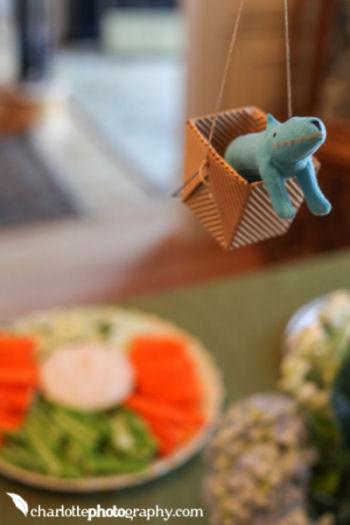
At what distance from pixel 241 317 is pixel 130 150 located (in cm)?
304

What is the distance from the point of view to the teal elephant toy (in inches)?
15.8

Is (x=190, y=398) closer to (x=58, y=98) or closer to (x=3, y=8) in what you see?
(x=58, y=98)

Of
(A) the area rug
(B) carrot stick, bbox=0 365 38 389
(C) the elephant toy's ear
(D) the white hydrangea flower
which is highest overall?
(C) the elephant toy's ear

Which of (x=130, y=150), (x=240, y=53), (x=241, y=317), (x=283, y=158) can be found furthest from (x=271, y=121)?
(x=130, y=150)

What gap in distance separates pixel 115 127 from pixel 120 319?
3.47 meters

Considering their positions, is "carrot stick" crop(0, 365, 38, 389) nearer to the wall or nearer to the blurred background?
the blurred background

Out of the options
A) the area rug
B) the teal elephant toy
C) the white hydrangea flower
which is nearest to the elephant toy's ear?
the teal elephant toy

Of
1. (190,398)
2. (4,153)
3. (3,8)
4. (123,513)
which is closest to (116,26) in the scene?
(3,8)

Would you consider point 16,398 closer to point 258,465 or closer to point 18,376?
point 18,376

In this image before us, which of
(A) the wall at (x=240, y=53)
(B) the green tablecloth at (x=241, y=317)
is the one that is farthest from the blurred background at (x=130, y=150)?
(B) the green tablecloth at (x=241, y=317)

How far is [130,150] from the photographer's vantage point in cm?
429

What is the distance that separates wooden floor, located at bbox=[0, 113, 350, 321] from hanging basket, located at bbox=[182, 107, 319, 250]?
6.02ft

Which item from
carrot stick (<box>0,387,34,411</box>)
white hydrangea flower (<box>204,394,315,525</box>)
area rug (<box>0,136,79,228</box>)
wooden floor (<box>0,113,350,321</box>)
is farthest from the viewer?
area rug (<box>0,136,79,228</box>)

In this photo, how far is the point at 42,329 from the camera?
1299 millimetres
